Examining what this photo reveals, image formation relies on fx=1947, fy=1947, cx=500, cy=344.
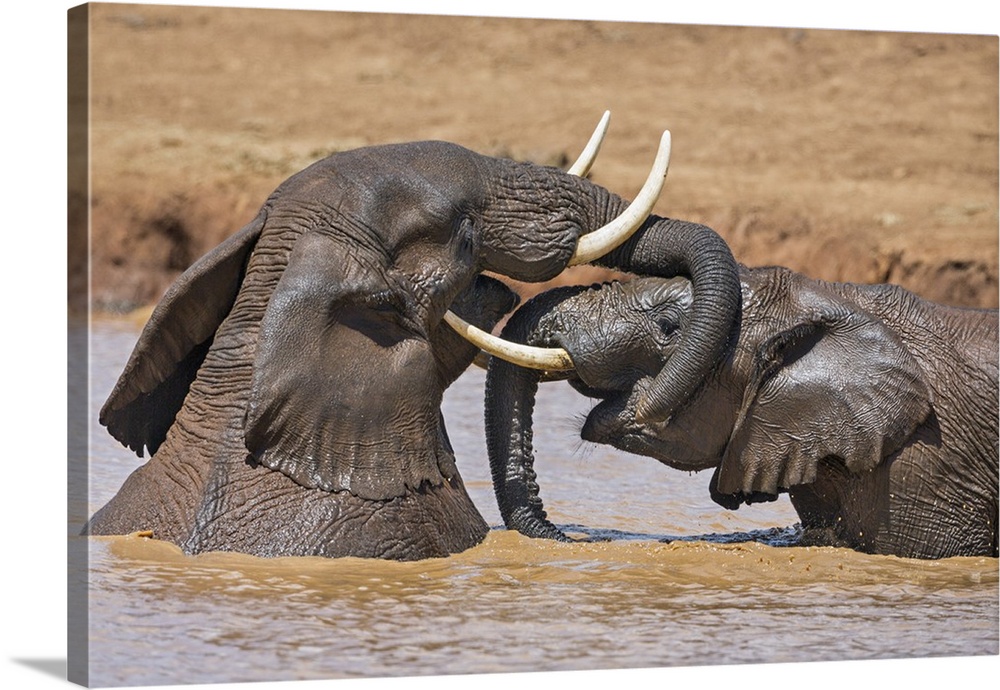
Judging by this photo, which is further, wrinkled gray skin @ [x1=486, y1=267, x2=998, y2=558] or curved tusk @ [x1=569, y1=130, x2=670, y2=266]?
wrinkled gray skin @ [x1=486, y1=267, x2=998, y2=558]

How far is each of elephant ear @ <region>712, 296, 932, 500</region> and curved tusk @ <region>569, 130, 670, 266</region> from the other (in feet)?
2.56

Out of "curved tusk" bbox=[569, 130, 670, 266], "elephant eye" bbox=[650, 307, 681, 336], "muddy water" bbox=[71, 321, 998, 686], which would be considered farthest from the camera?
"elephant eye" bbox=[650, 307, 681, 336]

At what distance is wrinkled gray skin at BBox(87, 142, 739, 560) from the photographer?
24.6ft

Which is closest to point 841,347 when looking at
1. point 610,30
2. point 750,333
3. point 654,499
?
point 750,333

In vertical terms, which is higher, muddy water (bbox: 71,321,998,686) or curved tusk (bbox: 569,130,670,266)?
curved tusk (bbox: 569,130,670,266)

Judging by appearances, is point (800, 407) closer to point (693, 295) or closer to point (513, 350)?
point (693, 295)

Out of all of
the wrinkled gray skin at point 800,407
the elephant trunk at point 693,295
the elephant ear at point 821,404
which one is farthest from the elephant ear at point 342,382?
the elephant ear at point 821,404

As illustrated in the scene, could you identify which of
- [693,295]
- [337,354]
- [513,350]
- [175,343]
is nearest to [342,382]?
[337,354]

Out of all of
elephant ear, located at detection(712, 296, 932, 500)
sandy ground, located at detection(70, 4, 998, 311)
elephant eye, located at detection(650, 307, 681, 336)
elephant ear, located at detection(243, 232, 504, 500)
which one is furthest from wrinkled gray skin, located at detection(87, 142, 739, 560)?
sandy ground, located at detection(70, 4, 998, 311)

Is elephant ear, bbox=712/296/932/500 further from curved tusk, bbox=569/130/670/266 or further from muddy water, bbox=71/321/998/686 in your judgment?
curved tusk, bbox=569/130/670/266

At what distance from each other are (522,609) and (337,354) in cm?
121

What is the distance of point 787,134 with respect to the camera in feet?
76.0

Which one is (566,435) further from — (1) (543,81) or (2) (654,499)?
(1) (543,81)

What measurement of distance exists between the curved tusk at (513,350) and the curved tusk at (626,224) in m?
0.40
